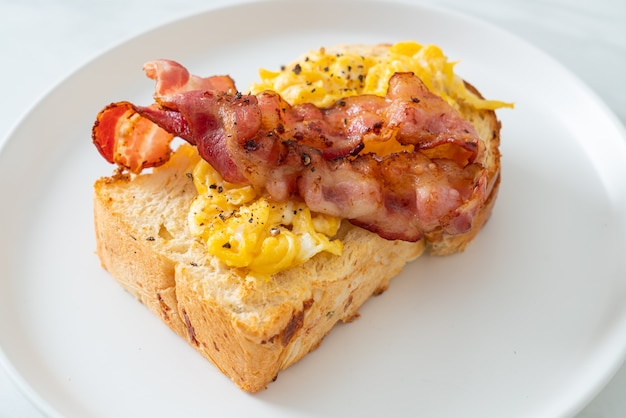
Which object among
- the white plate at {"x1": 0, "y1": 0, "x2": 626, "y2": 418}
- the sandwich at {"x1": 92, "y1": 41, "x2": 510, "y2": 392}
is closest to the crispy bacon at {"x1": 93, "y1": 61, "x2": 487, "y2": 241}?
the sandwich at {"x1": 92, "y1": 41, "x2": 510, "y2": 392}

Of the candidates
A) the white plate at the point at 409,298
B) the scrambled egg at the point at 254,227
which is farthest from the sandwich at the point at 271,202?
the white plate at the point at 409,298

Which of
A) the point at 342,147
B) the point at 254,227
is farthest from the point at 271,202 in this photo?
the point at 342,147

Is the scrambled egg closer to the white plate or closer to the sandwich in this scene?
the sandwich

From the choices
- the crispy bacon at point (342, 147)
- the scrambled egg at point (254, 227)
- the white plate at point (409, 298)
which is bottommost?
the white plate at point (409, 298)

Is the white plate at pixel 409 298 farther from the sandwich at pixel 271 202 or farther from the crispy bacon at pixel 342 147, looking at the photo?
the crispy bacon at pixel 342 147
